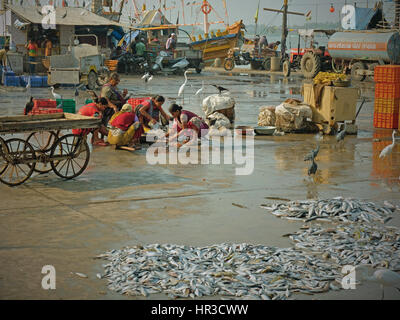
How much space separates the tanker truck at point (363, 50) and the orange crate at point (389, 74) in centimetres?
1673

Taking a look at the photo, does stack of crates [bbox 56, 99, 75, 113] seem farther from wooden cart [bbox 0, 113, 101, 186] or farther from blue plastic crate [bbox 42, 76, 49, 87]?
blue plastic crate [bbox 42, 76, 49, 87]

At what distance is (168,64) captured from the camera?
37.3m

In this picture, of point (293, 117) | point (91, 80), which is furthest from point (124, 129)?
point (91, 80)

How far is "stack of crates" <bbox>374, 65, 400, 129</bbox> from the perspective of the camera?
1495 cm

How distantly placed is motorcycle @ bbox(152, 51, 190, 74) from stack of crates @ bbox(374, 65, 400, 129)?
2277cm

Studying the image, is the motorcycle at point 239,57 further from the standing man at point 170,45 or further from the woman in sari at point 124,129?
the woman in sari at point 124,129

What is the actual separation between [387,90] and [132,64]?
78.2 feet

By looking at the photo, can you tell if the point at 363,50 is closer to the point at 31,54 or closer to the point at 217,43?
the point at 217,43

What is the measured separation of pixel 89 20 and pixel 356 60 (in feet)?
48.1

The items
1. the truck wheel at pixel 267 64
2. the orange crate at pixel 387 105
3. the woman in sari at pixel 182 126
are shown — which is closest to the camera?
the woman in sari at pixel 182 126

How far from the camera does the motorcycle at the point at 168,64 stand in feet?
121

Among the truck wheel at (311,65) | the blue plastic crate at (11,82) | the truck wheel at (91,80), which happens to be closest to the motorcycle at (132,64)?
the truck wheel at (311,65)

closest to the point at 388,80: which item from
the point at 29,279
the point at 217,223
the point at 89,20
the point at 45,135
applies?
the point at 45,135
